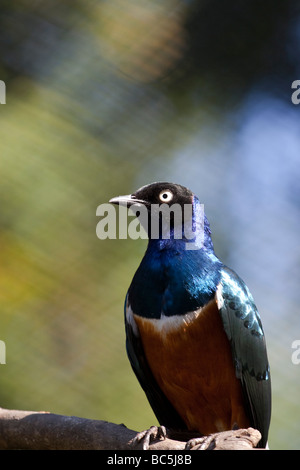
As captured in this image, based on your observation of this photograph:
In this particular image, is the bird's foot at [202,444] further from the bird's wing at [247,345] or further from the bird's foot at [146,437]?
the bird's wing at [247,345]

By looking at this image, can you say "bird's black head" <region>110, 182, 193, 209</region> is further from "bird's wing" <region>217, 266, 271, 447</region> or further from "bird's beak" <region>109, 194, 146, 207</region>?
"bird's wing" <region>217, 266, 271, 447</region>

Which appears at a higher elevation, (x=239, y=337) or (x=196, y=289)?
(x=196, y=289)

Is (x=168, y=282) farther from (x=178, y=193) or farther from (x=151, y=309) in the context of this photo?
(x=178, y=193)

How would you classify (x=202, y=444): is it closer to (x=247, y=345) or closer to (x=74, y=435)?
(x=74, y=435)

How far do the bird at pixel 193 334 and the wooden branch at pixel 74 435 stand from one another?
0.88 ft

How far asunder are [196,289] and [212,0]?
6.18 feet

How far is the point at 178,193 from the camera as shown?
64.2 inches

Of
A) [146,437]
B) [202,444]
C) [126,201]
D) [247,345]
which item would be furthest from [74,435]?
[126,201]

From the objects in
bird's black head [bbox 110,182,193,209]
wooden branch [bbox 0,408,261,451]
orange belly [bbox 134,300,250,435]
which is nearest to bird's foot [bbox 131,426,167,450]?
wooden branch [bbox 0,408,261,451]

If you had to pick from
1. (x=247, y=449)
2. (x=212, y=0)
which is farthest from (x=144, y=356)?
(x=212, y=0)

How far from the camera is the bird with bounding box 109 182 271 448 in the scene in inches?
57.8

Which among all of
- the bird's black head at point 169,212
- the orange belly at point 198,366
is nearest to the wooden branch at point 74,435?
the orange belly at point 198,366

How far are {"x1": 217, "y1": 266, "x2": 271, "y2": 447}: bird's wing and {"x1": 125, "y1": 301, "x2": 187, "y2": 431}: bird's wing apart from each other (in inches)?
7.9

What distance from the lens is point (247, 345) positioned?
5.01ft
